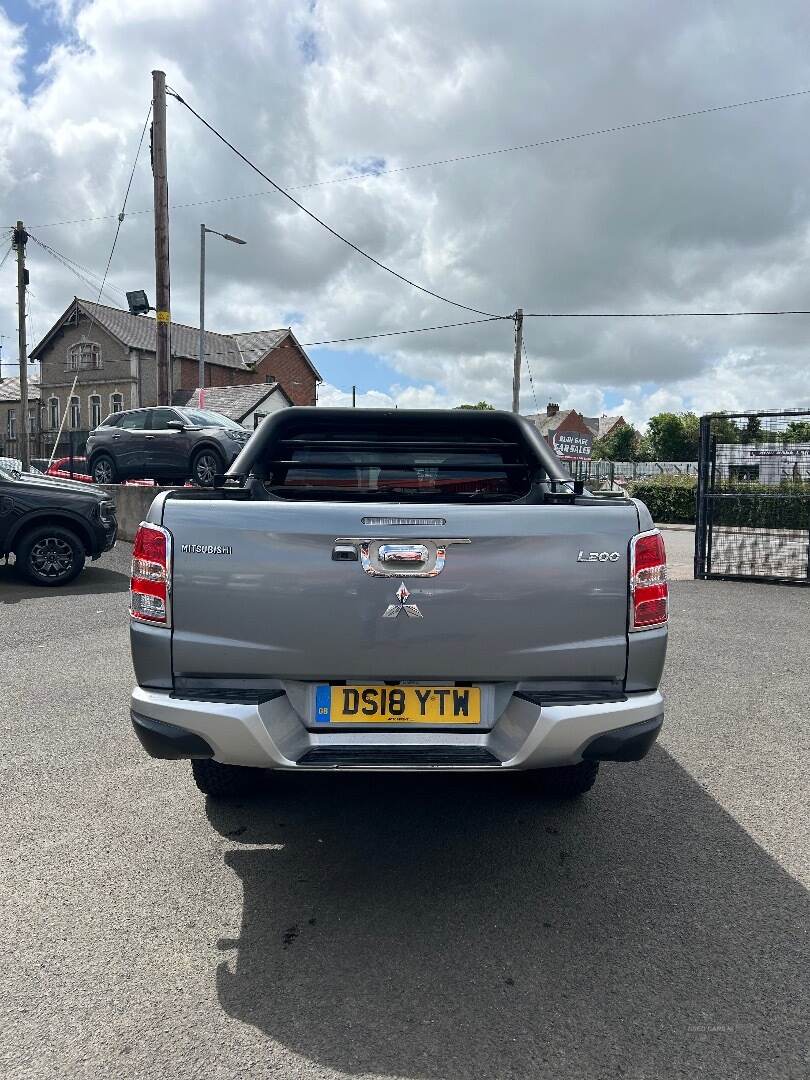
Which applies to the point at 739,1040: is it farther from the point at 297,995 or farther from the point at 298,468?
the point at 298,468

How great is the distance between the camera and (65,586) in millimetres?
10352

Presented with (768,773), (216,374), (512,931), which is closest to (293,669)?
(512,931)

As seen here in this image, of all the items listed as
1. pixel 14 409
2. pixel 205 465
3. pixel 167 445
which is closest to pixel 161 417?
pixel 167 445

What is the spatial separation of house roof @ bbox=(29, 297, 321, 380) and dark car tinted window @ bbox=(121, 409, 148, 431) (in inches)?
1236

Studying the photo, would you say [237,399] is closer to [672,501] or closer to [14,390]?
[672,501]

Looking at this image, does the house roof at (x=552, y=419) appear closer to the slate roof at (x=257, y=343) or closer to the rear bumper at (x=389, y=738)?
the slate roof at (x=257, y=343)

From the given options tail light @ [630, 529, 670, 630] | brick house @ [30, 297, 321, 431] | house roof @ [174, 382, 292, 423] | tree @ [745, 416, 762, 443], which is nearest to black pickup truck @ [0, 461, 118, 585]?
tree @ [745, 416, 762, 443]

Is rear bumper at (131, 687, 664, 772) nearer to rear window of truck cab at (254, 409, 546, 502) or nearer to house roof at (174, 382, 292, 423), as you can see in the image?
rear window of truck cab at (254, 409, 546, 502)

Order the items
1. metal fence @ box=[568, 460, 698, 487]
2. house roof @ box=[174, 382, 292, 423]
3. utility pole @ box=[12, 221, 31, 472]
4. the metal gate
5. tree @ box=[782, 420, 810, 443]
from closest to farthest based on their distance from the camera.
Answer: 1. tree @ box=[782, 420, 810, 443]
2. the metal gate
3. utility pole @ box=[12, 221, 31, 472]
4. house roof @ box=[174, 382, 292, 423]
5. metal fence @ box=[568, 460, 698, 487]

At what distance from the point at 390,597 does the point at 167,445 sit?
41.4 feet

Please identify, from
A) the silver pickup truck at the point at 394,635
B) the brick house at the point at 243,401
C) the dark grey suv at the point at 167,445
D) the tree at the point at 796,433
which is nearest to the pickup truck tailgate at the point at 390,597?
the silver pickup truck at the point at 394,635

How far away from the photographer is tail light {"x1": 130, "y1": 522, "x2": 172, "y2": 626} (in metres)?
2.70

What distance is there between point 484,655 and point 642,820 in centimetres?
146

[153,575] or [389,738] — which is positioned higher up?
[153,575]
